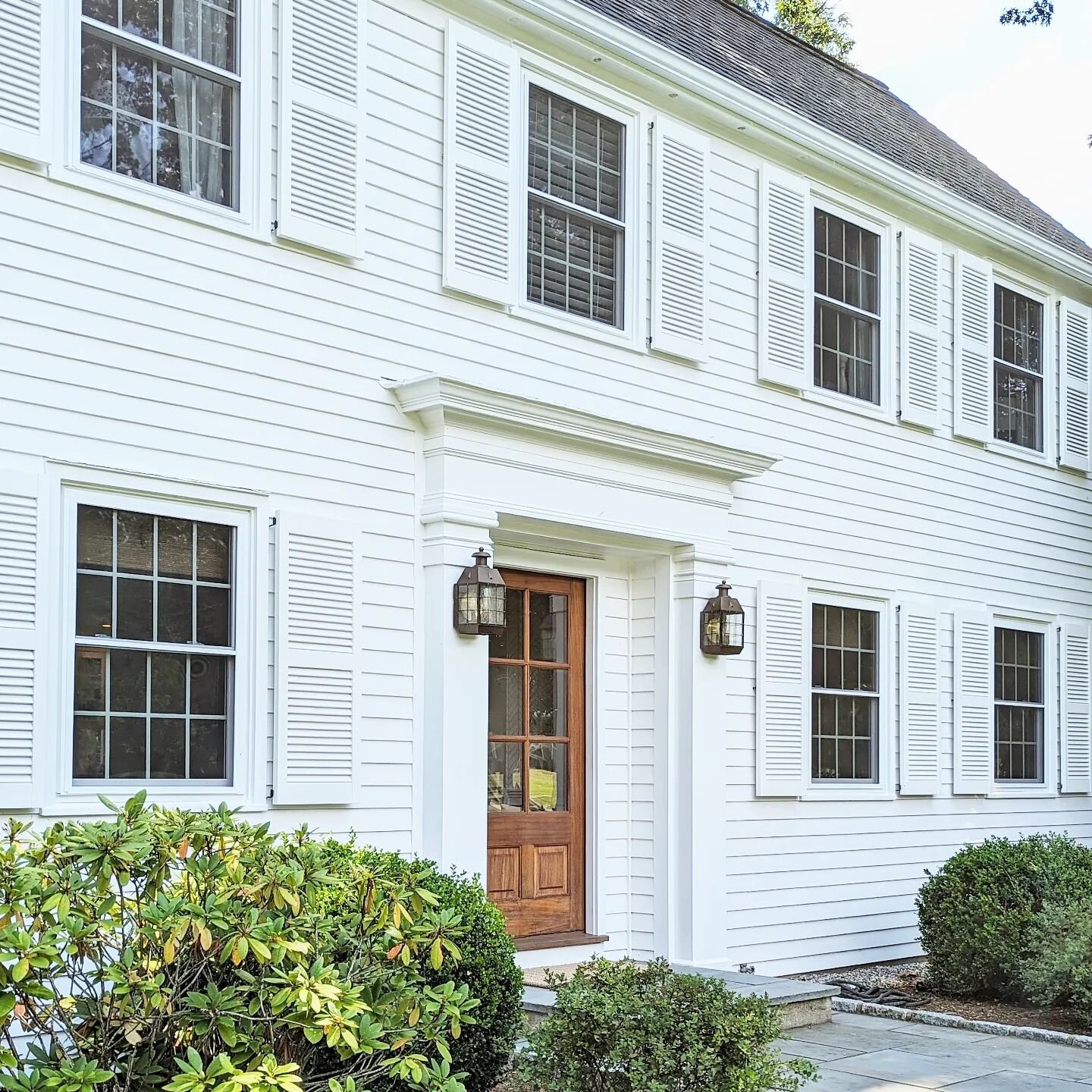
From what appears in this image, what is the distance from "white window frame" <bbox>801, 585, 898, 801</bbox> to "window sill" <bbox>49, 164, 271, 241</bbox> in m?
4.75

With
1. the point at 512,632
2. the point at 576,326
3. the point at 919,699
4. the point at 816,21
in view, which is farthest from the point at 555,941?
the point at 816,21

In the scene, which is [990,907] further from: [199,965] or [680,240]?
[199,965]

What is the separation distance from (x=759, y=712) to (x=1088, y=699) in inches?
181

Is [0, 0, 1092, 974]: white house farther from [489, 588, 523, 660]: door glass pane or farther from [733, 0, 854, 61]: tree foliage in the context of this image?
[733, 0, 854, 61]: tree foliage

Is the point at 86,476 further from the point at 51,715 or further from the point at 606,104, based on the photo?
the point at 606,104

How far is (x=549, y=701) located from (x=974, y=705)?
423cm

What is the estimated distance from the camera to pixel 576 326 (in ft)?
27.0

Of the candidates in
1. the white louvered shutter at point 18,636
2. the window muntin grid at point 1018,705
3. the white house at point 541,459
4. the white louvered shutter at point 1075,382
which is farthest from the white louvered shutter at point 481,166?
the white louvered shutter at point 1075,382

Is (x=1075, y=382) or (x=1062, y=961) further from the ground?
(x=1075, y=382)

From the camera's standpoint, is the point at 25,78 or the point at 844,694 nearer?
the point at 25,78

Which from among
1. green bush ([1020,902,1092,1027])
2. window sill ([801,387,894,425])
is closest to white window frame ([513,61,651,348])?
window sill ([801,387,894,425])

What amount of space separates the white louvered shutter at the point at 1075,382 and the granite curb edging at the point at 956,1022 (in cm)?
588

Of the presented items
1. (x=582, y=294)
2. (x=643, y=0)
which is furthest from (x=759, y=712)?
(x=643, y=0)

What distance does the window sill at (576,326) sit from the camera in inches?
314
